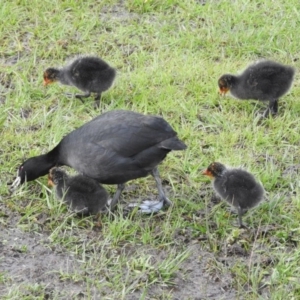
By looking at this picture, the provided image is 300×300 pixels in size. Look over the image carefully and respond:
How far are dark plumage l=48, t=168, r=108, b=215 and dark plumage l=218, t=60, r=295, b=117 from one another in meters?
1.88

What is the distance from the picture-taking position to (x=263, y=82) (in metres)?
6.52

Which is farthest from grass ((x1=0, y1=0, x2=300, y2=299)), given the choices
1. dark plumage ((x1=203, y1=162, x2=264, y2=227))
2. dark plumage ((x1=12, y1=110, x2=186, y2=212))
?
dark plumage ((x1=12, y1=110, x2=186, y2=212))

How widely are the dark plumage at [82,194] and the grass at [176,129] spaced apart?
95mm

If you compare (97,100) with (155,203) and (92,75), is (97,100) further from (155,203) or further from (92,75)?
(155,203)

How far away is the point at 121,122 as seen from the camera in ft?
17.4

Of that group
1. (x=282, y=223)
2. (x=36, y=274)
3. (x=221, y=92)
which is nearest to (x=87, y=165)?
(x=36, y=274)

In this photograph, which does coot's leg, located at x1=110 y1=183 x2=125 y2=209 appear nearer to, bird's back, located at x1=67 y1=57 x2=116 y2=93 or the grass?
the grass

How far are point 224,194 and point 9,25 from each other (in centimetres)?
359

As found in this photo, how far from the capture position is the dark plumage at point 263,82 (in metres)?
6.50

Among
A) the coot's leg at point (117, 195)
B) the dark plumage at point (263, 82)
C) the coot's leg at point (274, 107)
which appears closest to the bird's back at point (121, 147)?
the coot's leg at point (117, 195)

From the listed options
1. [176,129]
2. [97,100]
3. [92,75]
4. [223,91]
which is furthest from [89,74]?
[223,91]

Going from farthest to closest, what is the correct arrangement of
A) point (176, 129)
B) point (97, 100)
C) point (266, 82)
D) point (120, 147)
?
point (97, 100) → point (266, 82) → point (176, 129) → point (120, 147)

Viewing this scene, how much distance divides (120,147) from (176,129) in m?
1.29

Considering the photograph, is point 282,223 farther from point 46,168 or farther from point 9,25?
point 9,25
